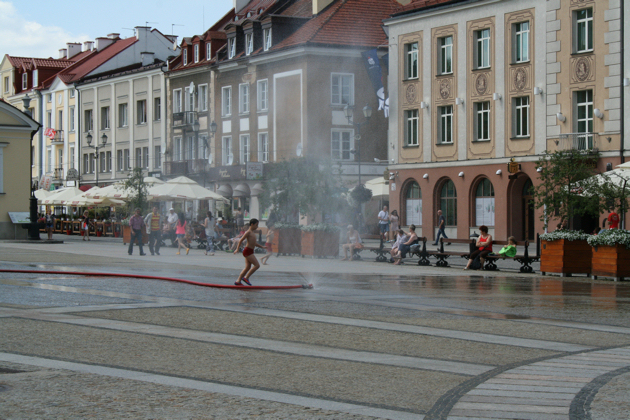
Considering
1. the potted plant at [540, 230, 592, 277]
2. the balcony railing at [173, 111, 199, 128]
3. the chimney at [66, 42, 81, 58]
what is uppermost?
the chimney at [66, 42, 81, 58]

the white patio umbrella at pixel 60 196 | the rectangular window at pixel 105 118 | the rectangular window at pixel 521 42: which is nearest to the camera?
the rectangular window at pixel 521 42

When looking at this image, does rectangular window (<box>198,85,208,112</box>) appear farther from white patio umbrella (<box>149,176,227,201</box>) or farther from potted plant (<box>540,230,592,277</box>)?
potted plant (<box>540,230,592,277</box>)

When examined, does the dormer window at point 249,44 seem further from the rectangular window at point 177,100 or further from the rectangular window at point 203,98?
the rectangular window at point 177,100

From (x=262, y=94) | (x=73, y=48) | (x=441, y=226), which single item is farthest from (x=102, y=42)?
(x=441, y=226)

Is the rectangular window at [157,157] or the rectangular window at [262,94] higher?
the rectangular window at [262,94]

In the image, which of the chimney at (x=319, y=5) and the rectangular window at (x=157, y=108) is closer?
the chimney at (x=319, y=5)

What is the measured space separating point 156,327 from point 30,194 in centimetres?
3457

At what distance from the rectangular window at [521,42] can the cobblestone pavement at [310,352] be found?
23.2m

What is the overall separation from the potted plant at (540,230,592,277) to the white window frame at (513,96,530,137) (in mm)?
17605

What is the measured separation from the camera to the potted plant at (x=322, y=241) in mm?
30438

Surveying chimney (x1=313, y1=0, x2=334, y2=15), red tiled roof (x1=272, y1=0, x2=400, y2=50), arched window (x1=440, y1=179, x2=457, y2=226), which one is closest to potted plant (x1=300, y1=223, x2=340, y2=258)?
arched window (x1=440, y1=179, x2=457, y2=226)

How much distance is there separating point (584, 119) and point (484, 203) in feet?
21.3

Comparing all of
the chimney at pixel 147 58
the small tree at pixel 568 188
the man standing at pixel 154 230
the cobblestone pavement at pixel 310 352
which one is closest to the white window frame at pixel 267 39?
the chimney at pixel 147 58

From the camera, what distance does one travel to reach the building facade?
36.9 metres
